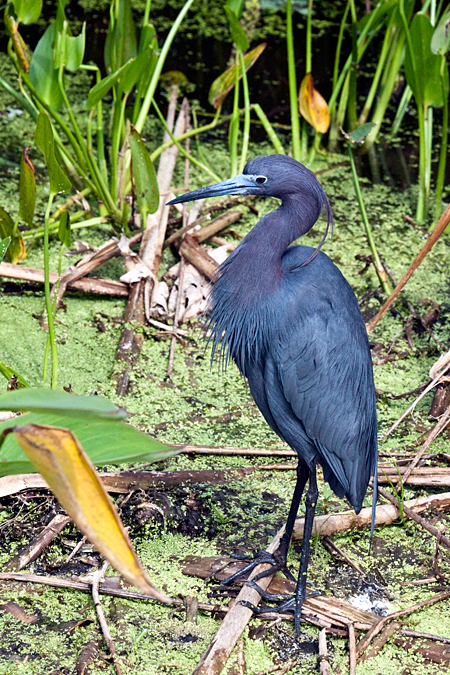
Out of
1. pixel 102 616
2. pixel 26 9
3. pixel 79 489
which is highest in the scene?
pixel 26 9

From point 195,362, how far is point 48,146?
124cm

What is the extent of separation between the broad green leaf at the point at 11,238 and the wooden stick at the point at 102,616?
1541 millimetres

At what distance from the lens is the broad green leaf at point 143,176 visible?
11.1 ft

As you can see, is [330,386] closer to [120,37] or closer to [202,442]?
[202,442]

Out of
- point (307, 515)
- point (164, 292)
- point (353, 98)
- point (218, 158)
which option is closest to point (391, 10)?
point (353, 98)

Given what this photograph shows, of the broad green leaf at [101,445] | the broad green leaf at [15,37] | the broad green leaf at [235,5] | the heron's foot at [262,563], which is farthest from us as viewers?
the broad green leaf at [235,5]

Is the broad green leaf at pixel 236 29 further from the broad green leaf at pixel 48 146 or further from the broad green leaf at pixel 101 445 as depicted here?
the broad green leaf at pixel 101 445

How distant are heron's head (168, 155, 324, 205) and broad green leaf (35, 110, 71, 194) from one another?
0.58 meters

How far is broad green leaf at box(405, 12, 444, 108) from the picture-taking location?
147 inches

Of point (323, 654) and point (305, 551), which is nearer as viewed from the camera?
point (323, 654)

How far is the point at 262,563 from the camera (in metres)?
2.47

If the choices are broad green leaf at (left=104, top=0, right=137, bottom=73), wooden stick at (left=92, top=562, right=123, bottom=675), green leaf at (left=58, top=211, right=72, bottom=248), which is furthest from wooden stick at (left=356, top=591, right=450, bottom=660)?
broad green leaf at (left=104, top=0, right=137, bottom=73)

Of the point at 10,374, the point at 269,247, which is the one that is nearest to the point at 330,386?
the point at 269,247

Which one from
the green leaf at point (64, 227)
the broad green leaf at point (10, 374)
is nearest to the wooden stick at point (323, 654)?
the broad green leaf at point (10, 374)
